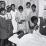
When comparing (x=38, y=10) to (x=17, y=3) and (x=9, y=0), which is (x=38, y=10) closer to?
(x=17, y=3)

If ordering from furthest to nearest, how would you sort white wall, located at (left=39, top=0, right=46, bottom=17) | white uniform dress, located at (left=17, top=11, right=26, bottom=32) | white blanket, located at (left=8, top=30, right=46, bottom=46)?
white wall, located at (left=39, top=0, right=46, bottom=17)
white uniform dress, located at (left=17, top=11, right=26, bottom=32)
white blanket, located at (left=8, top=30, right=46, bottom=46)

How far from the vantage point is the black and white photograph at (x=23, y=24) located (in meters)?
1.04

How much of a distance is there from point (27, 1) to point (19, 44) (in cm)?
338

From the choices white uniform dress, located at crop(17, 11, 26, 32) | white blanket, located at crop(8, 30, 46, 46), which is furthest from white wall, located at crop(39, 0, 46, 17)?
white blanket, located at crop(8, 30, 46, 46)

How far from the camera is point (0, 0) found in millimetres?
4332

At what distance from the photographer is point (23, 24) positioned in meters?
3.13

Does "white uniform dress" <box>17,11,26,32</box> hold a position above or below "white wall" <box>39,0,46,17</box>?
below

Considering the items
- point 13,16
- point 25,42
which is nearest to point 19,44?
point 25,42

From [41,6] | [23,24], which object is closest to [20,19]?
[23,24]

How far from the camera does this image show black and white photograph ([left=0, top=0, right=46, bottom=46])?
1.04m

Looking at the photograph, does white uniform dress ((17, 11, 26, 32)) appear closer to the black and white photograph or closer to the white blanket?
the black and white photograph

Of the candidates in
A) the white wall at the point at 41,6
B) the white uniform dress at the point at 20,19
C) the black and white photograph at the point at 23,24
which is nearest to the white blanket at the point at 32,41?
the black and white photograph at the point at 23,24

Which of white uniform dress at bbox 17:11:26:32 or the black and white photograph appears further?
white uniform dress at bbox 17:11:26:32

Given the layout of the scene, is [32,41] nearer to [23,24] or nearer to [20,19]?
[23,24]
